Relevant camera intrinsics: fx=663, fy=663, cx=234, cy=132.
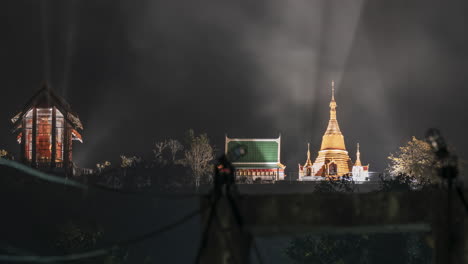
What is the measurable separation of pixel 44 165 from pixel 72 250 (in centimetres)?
948

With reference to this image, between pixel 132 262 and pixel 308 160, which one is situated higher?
pixel 308 160

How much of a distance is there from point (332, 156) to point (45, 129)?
4343 cm

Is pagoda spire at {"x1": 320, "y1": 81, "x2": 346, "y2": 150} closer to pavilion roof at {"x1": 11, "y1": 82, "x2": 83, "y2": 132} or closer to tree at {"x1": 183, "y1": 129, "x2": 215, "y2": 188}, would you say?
tree at {"x1": 183, "y1": 129, "x2": 215, "y2": 188}

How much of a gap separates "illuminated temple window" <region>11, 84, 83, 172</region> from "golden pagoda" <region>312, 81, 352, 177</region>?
39007mm

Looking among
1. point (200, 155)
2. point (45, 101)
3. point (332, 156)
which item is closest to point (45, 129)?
point (45, 101)

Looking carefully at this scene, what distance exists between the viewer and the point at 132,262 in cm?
3981

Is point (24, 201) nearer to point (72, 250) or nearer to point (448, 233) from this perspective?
point (72, 250)

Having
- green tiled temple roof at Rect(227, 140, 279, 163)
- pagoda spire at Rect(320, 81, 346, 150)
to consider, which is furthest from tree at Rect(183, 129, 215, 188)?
pagoda spire at Rect(320, 81, 346, 150)

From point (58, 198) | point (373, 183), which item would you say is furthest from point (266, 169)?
point (58, 198)

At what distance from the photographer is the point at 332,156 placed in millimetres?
81250

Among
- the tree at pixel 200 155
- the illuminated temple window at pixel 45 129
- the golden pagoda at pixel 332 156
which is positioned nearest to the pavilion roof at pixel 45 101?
the illuminated temple window at pixel 45 129

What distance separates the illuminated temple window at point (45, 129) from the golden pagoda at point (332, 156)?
A: 39.0m

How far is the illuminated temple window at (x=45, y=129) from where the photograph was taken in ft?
149

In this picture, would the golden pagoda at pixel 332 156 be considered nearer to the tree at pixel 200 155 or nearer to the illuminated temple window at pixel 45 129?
the tree at pixel 200 155
